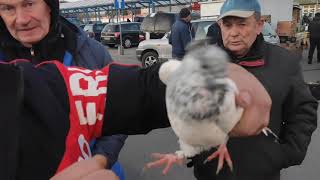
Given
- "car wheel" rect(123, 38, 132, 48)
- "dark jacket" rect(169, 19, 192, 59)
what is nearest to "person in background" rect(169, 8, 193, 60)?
"dark jacket" rect(169, 19, 192, 59)

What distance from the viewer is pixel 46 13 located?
1968mm

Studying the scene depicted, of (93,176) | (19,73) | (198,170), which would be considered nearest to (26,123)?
(19,73)

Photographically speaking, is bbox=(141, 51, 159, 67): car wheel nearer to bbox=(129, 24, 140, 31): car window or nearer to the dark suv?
the dark suv

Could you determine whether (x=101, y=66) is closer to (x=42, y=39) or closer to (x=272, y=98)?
(x=42, y=39)

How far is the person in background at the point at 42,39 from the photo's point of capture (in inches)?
73.7

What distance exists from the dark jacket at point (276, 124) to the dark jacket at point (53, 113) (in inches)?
32.1

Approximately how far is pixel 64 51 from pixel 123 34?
2253 centimetres

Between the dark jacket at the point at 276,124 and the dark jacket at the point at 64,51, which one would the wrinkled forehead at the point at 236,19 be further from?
the dark jacket at the point at 64,51

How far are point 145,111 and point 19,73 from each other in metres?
0.41

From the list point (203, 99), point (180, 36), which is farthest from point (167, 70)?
point (180, 36)

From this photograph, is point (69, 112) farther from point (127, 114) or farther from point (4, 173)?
point (4, 173)

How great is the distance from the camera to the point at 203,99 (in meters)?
0.90

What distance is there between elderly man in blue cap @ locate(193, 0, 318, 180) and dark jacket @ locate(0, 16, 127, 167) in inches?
20.6

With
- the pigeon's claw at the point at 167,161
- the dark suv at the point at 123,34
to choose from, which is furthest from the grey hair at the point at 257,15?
the dark suv at the point at 123,34
